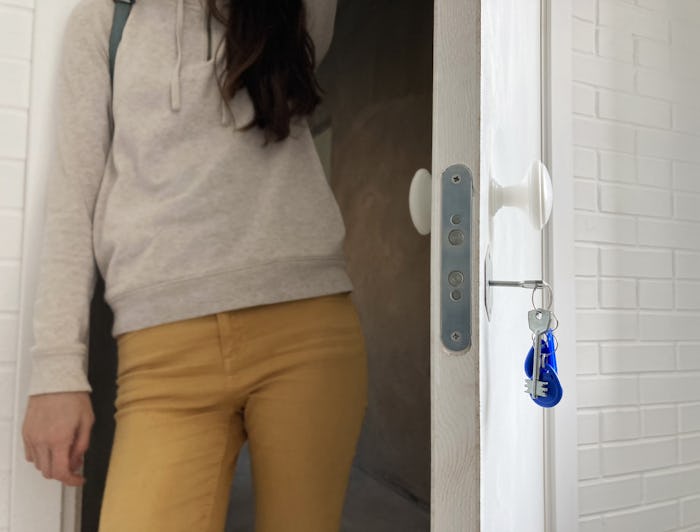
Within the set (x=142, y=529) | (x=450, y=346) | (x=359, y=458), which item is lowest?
(x=359, y=458)

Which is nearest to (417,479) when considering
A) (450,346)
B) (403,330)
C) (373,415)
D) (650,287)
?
(373,415)

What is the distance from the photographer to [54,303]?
82 cm

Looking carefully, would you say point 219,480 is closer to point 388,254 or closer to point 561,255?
point 561,255

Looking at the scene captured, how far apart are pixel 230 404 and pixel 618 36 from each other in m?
1.58

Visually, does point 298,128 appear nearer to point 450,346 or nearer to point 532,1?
point 450,346

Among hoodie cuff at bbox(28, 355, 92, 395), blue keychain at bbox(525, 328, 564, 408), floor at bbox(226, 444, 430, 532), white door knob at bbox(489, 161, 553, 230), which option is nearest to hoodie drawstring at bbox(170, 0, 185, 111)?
hoodie cuff at bbox(28, 355, 92, 395)

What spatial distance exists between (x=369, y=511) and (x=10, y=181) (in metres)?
1.60

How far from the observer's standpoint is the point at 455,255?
46cm

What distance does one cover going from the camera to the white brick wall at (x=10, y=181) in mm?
862

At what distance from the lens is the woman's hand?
799 millimetres

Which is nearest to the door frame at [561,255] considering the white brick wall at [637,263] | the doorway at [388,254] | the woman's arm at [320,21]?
the white brick wall at [637,263]

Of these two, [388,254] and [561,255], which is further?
[388,254]

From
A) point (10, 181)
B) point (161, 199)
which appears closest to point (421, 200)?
point (161, 199)

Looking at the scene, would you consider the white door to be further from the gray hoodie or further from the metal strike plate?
the gray hoodie
